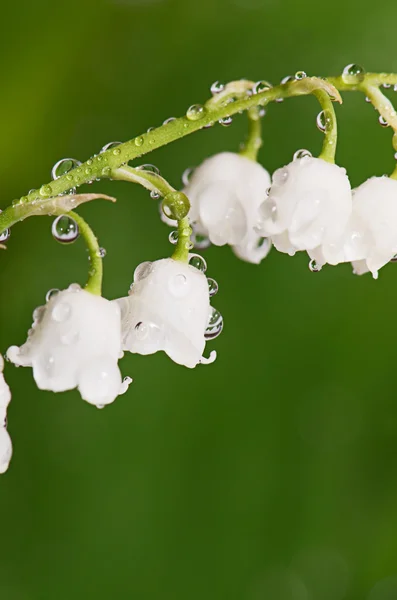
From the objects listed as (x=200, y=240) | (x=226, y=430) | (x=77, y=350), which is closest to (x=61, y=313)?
(x=77, y=350)

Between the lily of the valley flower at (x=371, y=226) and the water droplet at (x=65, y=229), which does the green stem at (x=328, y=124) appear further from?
the water droplet at (x=65, y=229)

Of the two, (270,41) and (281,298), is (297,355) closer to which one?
(281,298)

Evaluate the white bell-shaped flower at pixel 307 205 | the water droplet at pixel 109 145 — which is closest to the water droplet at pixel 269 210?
the white bell-shaped flower at pixel 307 205

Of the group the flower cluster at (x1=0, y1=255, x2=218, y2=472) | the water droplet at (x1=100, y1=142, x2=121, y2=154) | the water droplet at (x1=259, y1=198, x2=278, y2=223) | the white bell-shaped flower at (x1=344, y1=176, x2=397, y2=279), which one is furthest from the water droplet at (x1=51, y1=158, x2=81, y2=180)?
the white bell-shaped flower at (x1=344, y1=176, x2=397, y2=279)

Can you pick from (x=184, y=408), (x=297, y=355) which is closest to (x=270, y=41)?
(x=297, y=355)

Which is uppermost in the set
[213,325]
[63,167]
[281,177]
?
[63,167]

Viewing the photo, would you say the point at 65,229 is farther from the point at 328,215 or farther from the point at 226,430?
the point at 226,430

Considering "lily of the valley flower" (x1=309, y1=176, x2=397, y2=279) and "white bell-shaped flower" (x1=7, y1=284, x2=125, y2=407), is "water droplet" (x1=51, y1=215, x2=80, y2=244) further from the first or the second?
"lily of the valley flower" (x1=309, y1=176, x2=397, y2=279)
